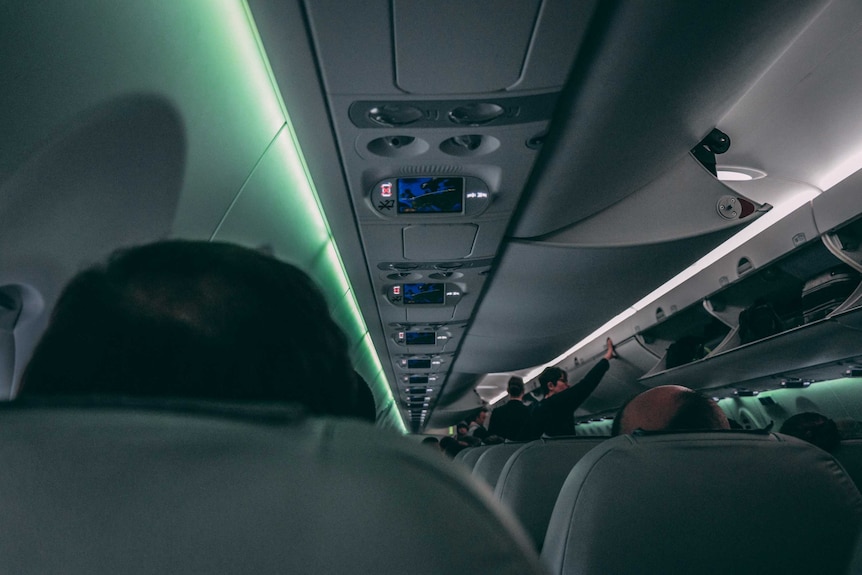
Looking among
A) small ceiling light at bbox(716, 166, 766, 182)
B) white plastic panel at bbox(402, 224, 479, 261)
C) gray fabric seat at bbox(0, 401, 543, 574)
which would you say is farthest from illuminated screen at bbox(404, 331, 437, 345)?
gray fabric seat at bbox(0, 401, 543, 574)

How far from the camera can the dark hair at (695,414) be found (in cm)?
216

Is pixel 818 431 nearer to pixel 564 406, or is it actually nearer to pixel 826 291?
pixel 564 406

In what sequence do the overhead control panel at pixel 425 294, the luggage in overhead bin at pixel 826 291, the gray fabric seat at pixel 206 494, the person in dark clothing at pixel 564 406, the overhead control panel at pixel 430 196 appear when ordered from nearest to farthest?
the gray fabric seat at pixel 206 494
the overhead control panel at pixel 430 196
the person in dark clothing at pixel 564 406
the luggage in overhead bin at pixel 826 291
the overhead control panel at pixel 425 294

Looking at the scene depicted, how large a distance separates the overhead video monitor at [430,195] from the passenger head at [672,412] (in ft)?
6.81

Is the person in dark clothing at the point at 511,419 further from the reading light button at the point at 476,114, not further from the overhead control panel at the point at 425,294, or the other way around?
the reading light button at the point at 476,114

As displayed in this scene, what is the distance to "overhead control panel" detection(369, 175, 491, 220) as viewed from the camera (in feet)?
12.5

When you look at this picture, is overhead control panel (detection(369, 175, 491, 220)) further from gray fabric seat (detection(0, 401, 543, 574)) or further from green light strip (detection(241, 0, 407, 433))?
gray fabric seat (detection(0, 401, 543, 574))

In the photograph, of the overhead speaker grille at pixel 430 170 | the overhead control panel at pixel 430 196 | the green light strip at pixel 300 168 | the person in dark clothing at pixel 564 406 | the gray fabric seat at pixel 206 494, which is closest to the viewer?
the gray fabric seat at pixel 206 494

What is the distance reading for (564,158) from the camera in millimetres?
3455

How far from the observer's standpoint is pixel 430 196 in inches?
157

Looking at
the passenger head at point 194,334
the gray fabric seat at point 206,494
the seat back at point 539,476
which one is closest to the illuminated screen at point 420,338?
the seat back at point 539,476

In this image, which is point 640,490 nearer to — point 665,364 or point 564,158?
point 564,158

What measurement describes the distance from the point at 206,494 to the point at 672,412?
2200mm

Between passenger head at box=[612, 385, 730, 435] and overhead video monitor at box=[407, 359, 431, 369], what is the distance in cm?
803
